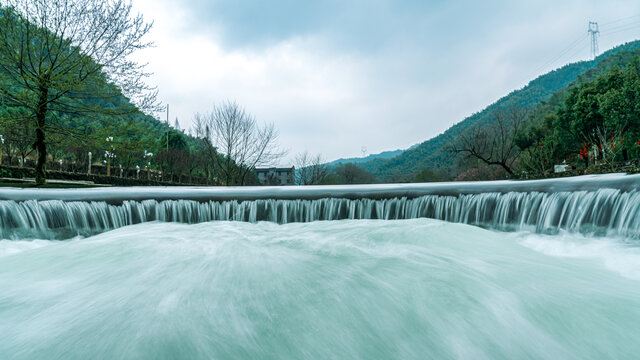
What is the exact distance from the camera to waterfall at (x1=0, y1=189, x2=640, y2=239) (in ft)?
16.0

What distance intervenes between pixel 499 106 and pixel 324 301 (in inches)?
3820

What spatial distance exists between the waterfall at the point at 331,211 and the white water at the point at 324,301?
1.28 m

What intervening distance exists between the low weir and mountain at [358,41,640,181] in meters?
50.2

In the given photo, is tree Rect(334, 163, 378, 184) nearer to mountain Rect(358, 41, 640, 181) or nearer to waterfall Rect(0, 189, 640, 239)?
mountain Rect(358, 41, 640, 181)

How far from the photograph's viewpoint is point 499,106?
84.2 metres

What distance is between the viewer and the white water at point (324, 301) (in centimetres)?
169

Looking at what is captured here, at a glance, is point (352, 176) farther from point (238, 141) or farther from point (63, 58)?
Answer: point (63, 58)

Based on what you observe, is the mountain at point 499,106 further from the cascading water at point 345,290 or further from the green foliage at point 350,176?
the cascading water at point 345,290

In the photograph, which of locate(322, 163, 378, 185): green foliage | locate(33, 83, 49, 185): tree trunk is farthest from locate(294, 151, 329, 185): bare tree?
locate(33, 83, 49, 185): tree trunk

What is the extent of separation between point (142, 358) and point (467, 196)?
594 cm

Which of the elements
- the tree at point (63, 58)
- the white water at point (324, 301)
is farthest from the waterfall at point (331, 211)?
the tree at point (63, 58)

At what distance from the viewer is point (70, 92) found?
12.2m

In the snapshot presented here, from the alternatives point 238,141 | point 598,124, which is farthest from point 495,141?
point 238,141

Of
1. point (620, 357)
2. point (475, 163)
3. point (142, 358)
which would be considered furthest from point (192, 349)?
point (475, 163)
